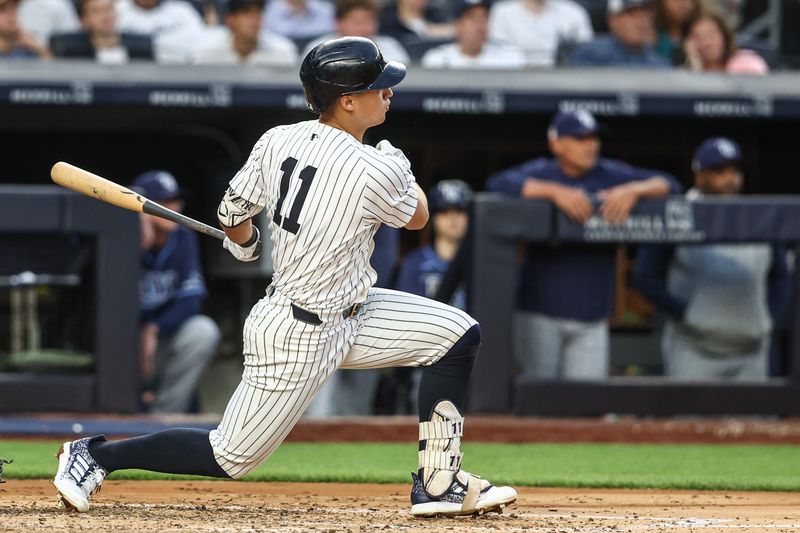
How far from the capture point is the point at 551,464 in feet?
18.8

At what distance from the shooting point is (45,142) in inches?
336

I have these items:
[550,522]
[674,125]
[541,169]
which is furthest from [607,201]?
[550,522]

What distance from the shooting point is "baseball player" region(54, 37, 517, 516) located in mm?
3656

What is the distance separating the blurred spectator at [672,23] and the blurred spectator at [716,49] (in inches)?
12.0

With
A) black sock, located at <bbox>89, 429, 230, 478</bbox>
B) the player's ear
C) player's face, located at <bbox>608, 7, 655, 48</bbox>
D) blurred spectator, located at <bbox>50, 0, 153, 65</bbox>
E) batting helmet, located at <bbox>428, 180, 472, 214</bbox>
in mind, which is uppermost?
player's face, located at <bbox>608, 7, 655, 48</bbox>

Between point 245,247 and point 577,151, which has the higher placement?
point 577,151

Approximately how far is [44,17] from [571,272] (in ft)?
12.3

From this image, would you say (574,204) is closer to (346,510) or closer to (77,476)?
(346,510)

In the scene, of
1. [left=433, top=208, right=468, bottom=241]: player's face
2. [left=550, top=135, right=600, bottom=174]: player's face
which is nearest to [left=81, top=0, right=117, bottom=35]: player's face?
[left=433, top=208, right=468, bottom=241]: player's face

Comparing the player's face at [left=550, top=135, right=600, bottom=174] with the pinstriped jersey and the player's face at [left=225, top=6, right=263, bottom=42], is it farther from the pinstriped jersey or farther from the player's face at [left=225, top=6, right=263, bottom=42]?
the pinstriped jersey

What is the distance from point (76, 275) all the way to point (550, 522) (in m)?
3.28

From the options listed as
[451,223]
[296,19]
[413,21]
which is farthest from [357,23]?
[451,223]

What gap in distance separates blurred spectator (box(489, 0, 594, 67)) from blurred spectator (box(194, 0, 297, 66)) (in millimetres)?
1383

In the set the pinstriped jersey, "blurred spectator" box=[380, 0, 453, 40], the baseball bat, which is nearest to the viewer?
the pinstriped jersey
